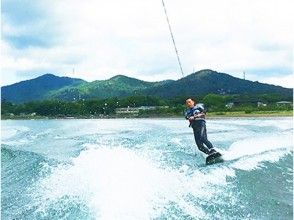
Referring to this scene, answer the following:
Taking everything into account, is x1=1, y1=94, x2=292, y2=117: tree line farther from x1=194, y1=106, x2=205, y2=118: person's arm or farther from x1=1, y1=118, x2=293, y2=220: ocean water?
x1=194, y1=106, x2=205, y2=118: person's arm

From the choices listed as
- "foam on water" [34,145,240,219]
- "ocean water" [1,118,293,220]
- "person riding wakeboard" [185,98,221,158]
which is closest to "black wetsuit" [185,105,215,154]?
"person riding wakeboard" [185,98,221,158]

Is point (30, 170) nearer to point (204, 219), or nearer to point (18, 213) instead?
point (18, 213)

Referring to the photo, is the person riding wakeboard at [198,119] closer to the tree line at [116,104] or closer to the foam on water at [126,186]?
the foam on water at [126,186]

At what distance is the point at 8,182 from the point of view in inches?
583

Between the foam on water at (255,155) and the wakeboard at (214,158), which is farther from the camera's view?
the foam on water at (255,155)

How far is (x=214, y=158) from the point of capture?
605 inches

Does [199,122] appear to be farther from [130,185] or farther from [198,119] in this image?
[130,185]

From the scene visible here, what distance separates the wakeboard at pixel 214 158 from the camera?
1520 centimetres

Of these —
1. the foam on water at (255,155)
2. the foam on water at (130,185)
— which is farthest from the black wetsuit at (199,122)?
the foam on water at (255,155)

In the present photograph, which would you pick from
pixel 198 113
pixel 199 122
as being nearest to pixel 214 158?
pixel 199 122

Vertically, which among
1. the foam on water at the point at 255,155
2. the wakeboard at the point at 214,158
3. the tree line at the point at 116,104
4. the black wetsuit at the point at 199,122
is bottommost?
the tree line at the point at 116,104

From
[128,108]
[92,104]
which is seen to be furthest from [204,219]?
[92,104]

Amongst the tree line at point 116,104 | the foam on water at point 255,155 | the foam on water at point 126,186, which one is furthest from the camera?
the tree line at point 116,104

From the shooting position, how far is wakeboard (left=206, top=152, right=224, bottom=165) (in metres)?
15.2
